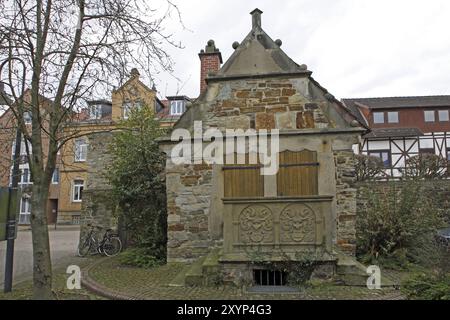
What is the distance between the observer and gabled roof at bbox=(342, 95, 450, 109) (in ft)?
101

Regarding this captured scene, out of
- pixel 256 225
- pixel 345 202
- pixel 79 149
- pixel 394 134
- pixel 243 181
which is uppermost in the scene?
pixel 394 134

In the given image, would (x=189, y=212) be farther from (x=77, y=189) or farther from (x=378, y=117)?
(x=378, y=117)

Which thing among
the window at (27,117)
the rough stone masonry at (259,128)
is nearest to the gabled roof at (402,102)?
the rough stone masonry at (259,128)

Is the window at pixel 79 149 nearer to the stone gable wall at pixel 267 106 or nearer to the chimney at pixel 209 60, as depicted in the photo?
the stone gable wall at pixel 267 106

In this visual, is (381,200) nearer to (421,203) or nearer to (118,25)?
(421,203)

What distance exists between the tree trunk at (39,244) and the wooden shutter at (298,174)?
4.45 meters

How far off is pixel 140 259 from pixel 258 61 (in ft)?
17.4

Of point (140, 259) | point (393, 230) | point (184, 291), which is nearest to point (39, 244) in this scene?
point (184, 291)

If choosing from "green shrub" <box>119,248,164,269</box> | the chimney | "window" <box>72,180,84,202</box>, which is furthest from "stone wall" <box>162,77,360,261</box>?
"window" <box>72,180,84,202</box>

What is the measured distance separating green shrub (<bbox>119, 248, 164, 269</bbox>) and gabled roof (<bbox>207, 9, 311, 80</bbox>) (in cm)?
440

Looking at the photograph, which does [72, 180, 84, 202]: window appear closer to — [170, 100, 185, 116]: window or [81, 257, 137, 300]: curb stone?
[170, 100, 185, 116]: window

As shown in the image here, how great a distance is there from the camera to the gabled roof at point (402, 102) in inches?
1208

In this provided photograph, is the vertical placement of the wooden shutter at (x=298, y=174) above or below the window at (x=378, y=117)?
below

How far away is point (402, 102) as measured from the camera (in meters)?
32.1
